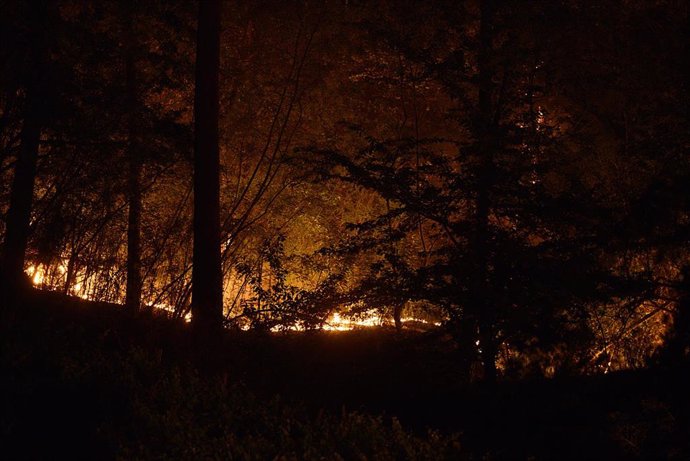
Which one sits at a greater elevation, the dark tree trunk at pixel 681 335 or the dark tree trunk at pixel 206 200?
the dark tree trunk at pixel 206 200

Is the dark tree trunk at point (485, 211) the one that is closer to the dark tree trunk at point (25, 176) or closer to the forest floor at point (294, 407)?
the forest floor at point (294, 407)

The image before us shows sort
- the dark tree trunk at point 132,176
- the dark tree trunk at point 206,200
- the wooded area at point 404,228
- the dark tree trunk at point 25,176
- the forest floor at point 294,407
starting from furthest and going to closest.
Answer: the dark tree trunk at point 132,176 < the dark tree trunk at point 25,176 < the dark tree trunk at point 206,200 < the wooded area at point 404,228 < the forest floor at point 294,407

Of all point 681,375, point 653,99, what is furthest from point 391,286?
point 653,99

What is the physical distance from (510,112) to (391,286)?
2.32 metres

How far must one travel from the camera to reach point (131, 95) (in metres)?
9.41

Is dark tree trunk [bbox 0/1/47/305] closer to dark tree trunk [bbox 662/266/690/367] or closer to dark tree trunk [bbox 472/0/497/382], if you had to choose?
dark tree trunk [bbox 472/0/497/382]

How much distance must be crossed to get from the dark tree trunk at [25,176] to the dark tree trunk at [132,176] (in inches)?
50.6

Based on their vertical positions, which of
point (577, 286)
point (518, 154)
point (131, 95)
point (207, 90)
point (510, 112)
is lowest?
point (577, 286)

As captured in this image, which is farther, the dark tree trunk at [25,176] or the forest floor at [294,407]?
the dark tree trunk at [25,176]

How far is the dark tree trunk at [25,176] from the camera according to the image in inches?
295

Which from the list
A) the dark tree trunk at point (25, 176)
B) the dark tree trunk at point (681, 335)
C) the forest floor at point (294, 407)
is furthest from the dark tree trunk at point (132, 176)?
the dark tree trunk at point (681, 335)

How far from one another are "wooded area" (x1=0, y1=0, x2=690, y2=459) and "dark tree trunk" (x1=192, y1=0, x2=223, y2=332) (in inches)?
1.0

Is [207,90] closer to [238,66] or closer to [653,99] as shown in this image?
[238,66]

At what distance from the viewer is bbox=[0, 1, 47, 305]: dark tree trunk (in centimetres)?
748
